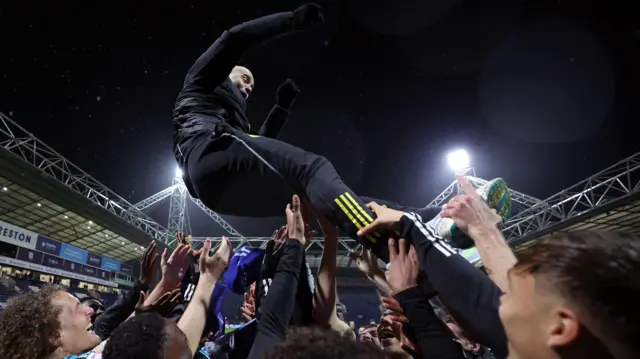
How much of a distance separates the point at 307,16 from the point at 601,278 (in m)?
1.71

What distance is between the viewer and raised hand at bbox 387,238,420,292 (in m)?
1.33

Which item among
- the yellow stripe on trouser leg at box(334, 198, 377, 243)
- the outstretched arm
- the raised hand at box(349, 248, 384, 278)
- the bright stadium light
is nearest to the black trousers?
the yellow stripe on trouser leg at box(334, 198, 377, 243)

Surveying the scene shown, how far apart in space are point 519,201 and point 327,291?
13997 millimetres

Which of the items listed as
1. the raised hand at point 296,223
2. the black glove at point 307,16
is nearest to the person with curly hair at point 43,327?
the raised hand at point 296,223

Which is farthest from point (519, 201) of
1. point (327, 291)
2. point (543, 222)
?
point (327, 291)

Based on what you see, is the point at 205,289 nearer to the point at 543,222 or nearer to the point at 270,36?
the point at 270,36

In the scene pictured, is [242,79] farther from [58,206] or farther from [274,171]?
[58,206]

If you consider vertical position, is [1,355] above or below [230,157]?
below

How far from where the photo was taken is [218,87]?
253cm

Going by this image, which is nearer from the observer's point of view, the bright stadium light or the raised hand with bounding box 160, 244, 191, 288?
the raised hand with bounding box 160, 244, 191, 288

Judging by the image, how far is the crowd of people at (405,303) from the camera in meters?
0.79

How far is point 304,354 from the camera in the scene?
84 cm

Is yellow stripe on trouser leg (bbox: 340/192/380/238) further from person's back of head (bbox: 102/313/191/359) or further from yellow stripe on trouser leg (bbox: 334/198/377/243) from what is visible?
person's back of head (bbox: 102/313/191/359)

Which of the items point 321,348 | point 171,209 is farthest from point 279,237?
point 171,209
